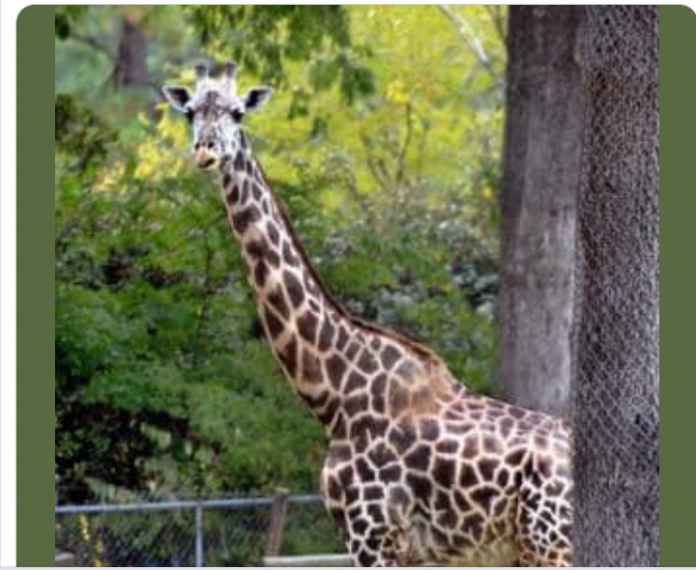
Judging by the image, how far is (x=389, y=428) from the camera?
40.1 ft

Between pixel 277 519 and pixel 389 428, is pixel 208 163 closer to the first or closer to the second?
pixel 389 428

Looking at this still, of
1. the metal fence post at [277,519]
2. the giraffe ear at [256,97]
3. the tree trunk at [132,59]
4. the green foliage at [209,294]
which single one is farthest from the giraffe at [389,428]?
the tree trunk at [132,59]

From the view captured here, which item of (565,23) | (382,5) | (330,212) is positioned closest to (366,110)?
(382,5)

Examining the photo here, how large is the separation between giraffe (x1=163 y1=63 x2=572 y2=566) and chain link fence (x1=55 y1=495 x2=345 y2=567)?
259 cm

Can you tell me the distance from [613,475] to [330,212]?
7.60 meters

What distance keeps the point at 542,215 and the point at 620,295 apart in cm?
529

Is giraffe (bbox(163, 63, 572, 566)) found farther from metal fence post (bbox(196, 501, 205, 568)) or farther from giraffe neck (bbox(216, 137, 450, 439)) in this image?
metal fence post (bbox(196, 501, 205, 568))

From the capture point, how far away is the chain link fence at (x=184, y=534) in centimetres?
1510

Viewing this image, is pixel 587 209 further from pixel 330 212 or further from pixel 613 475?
pixel 330 212

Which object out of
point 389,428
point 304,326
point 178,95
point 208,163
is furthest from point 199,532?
point 208,163

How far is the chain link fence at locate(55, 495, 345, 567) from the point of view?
1510cm

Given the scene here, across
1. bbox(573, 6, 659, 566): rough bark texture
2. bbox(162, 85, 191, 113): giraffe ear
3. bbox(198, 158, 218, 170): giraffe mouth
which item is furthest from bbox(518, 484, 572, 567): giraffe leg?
bbox(162, 85, 191, 113): giraffe ear

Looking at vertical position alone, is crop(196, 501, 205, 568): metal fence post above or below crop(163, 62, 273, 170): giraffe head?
below

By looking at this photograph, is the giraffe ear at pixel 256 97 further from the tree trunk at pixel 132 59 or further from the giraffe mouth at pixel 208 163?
the tree trunk at pixel 132 59
